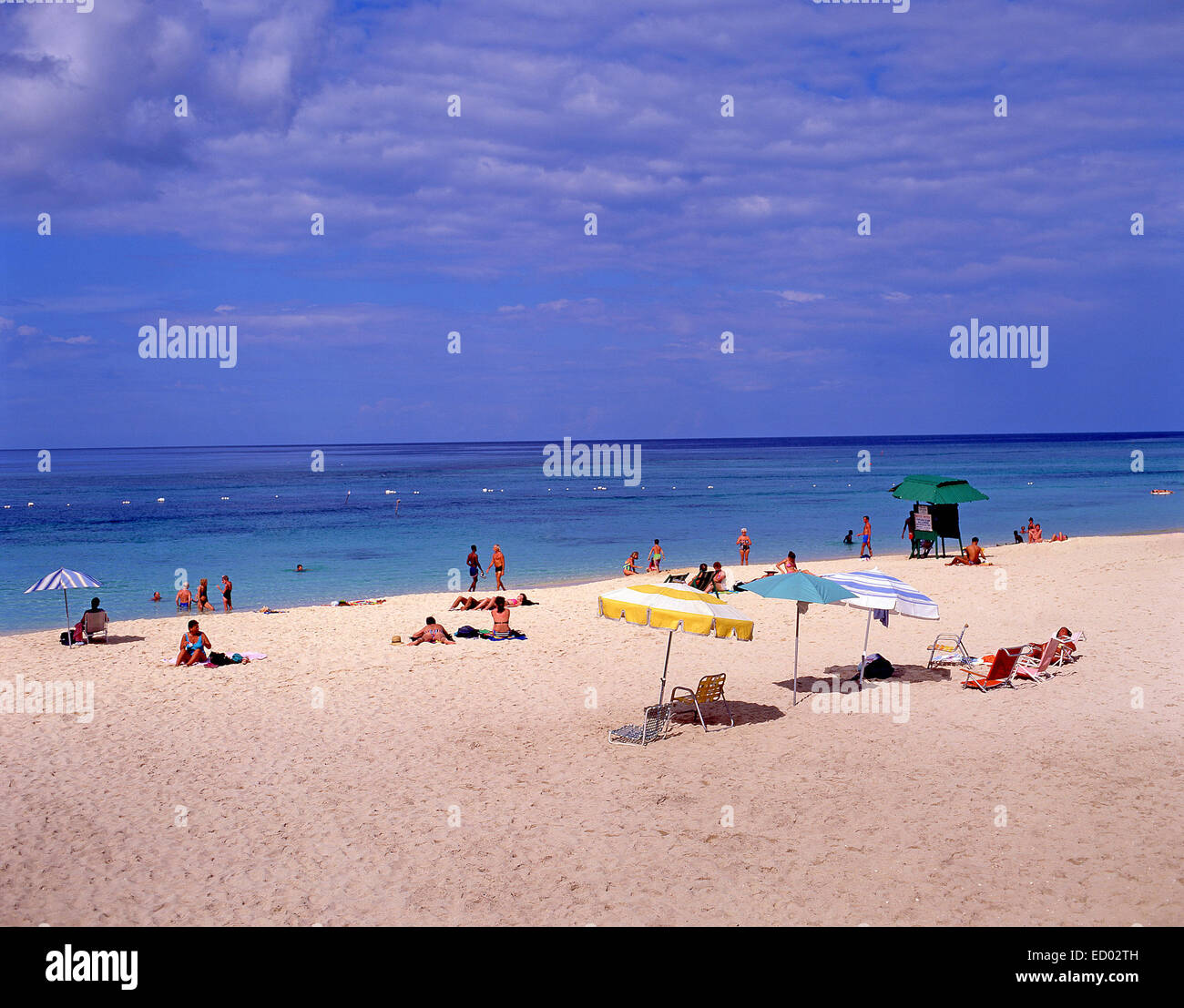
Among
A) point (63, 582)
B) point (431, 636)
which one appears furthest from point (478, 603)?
point (63, 582)

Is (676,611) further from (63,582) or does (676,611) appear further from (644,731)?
(63,582)

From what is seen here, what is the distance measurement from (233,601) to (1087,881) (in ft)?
83.2

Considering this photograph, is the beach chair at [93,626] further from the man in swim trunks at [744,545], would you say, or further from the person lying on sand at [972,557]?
the person lying on sand at [972,557]

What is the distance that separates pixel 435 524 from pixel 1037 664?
43.0 meters

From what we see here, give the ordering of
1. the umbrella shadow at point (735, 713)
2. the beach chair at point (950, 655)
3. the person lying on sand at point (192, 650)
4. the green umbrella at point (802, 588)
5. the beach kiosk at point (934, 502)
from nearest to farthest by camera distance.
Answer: the green umbrella at point (802, 588) < the umbrella shadow at point (735, 713) < the beach chair at point (950, 655) < the person lying on sand at point (192, 650) < the beach kiosk at point (934, 502)

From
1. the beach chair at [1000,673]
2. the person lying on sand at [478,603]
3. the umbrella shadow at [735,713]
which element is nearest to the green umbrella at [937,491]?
the person lying on sand at [478,603]

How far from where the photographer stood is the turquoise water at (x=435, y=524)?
104 feet

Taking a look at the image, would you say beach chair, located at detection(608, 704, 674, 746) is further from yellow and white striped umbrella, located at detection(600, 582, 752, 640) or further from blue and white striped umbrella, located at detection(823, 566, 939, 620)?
blue and white striped umbrella, located at detection(823, 566, 939, 620)

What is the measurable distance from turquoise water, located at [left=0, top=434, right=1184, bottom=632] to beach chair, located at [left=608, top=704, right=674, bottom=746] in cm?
1802

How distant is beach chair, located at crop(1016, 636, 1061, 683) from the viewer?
13172 millimetres

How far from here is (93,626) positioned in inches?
720

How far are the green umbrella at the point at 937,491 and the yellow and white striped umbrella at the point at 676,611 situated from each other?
19.9 metres

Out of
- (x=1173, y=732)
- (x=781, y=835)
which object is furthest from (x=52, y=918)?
(x=1173, y=732)

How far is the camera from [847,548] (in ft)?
124
